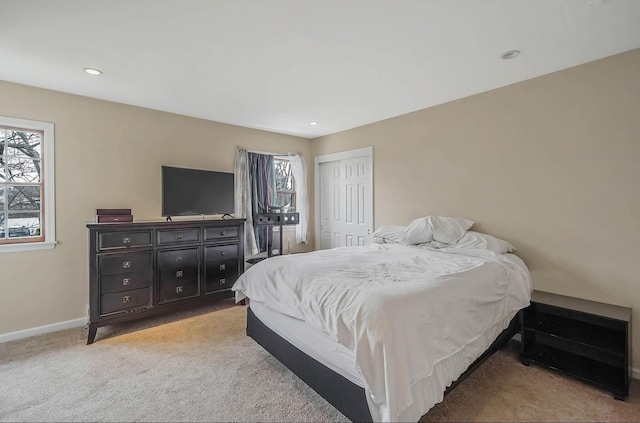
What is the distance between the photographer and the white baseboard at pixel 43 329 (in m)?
2.86

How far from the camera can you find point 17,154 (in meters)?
2.97

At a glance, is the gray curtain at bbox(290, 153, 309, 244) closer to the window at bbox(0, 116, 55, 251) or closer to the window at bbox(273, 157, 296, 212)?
the window at bbox(273, 157, 296, 212)

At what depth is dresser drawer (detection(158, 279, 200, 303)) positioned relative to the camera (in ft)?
10.5

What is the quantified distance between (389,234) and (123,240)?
3020 mm

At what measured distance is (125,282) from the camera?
298 centimetres

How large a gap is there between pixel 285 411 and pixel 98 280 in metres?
2.28

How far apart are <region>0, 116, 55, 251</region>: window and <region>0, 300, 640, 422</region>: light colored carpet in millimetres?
1049

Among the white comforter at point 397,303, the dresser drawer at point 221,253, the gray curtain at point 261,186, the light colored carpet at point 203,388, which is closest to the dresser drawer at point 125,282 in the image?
the light colored carpet at point 203,388

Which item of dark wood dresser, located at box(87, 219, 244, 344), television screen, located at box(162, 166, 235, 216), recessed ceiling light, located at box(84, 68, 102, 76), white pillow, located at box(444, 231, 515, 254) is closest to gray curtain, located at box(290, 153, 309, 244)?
television screen, located at box(162, 166, 235, 216)

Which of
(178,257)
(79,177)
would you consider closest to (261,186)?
A: (178,257)

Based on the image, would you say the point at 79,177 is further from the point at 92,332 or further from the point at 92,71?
the point at 92,332

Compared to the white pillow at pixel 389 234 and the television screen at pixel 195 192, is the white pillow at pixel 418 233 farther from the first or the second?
the television screen at pixel 195 192

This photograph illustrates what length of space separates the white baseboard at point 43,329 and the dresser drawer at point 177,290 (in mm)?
987

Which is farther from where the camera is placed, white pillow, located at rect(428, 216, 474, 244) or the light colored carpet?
white pillow, located at rect(428, 216, 474, 244)
